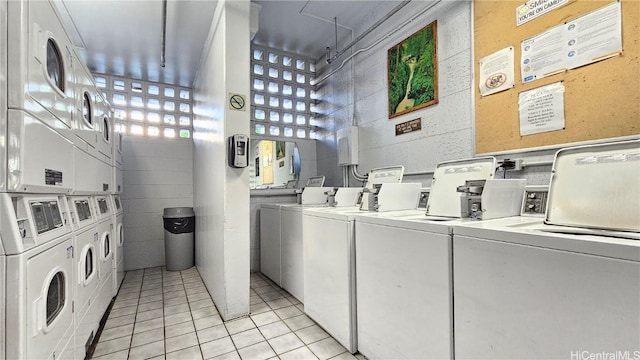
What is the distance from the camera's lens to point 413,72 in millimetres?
2775

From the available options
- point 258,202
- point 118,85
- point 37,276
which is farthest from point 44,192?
point 118,85

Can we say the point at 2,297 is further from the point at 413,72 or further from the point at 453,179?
the point at 413,72

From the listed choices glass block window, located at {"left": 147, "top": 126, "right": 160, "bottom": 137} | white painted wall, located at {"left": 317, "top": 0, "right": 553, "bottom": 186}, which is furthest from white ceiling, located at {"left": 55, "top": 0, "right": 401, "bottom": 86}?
glass block window, located at {"left": 147, "top": 126, "right": 160, "bottom": 137}

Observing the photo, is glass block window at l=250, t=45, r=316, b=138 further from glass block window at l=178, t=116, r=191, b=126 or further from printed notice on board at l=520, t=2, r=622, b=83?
printed notice on board at l=520, t=2, r=622, b=83

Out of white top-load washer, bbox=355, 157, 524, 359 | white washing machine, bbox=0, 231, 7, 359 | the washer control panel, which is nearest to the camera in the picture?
white washing machine, bbox=0, 231, 7, 359

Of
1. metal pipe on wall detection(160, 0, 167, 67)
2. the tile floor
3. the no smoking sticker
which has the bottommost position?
the tile floor

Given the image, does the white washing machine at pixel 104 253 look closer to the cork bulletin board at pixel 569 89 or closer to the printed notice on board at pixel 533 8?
the cork bulletin board at pixel 569 89

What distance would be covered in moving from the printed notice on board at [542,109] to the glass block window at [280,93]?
2.98 m

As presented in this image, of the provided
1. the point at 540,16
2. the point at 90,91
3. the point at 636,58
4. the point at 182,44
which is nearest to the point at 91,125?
the point at 90,91

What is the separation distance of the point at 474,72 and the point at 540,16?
1.67 ft

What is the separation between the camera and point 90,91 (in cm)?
222

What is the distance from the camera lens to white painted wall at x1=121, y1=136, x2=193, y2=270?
4.04 meters

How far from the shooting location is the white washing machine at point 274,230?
3199 mm

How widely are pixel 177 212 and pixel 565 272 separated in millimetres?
4228
